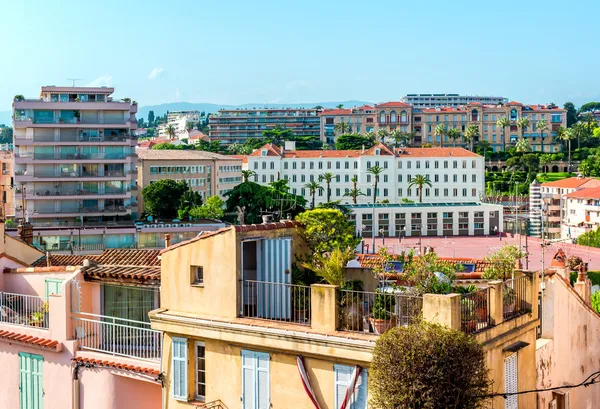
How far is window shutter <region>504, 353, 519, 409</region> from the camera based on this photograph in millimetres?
13500

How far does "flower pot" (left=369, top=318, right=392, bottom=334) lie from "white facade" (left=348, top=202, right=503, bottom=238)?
338 ft

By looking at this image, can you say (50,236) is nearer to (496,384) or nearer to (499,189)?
(496,384)

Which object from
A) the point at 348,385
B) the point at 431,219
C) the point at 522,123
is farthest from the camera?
the point at 522,123

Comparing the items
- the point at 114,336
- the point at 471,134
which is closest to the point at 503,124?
the point at 471,134

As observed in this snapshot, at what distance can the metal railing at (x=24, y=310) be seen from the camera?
17281mm

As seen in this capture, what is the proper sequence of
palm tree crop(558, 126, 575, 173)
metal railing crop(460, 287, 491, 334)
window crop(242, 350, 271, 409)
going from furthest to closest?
palm tree crop(558, 126, 575, 173) → window crop(242, 350, 271, 409) → metal railing crop(460, 287, 491, 334)

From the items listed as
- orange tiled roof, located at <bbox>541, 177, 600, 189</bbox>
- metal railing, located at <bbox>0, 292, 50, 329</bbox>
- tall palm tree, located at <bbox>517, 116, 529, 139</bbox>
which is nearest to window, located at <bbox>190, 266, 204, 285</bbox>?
metal railing, located at <bbox>0, 292, 50, 329</bbox>

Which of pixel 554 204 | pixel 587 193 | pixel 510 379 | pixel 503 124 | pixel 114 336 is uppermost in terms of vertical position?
pixel 503 124

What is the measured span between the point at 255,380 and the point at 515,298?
4.39 m

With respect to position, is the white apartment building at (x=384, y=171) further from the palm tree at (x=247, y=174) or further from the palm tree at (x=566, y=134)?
the palm tree at (x=566, y=134)

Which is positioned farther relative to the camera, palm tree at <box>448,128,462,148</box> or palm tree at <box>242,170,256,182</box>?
palm tree at <box>448,128,462,148</box>

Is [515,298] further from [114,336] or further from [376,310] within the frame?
[114,336]

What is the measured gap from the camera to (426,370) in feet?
35.2

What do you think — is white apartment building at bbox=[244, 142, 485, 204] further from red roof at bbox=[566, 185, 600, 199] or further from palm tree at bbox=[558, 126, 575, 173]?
palm tree at bbox=[558, 126, 575, 173]
